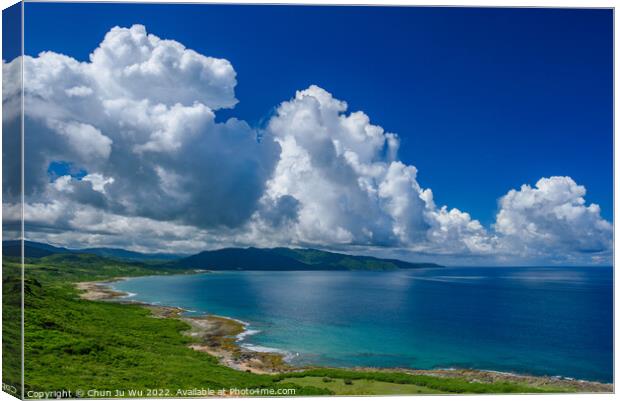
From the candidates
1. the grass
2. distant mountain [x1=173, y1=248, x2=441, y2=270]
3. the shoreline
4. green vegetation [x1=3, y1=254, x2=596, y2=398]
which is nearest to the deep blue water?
the shoreline

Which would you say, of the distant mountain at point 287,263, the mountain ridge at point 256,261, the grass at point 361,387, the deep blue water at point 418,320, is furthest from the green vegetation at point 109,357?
the distant mountain at point 287,263

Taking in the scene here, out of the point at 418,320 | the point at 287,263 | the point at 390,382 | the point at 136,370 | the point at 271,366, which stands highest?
the point at 287,263

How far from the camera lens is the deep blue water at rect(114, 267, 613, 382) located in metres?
12.9

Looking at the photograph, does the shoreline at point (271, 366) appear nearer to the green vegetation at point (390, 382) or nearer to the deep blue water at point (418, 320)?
the green vegetation at point (390, 382)

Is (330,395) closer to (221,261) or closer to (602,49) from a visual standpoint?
(602,49)

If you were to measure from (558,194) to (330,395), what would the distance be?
687 centimetres

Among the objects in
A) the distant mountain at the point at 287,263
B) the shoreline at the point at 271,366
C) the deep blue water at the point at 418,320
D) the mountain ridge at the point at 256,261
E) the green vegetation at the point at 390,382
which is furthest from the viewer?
the distant mountain at the point at 287,263

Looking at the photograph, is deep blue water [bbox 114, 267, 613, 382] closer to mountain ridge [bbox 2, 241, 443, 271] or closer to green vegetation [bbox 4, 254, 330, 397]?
mountain ridge [bbox 2, 241, 443, 271]

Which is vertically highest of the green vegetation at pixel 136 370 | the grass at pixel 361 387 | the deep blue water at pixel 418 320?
the green vegetation at pixel 136 370

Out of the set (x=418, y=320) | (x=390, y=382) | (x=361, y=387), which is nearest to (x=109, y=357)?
(x=361, y=387)

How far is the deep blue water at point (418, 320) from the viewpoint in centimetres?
1285

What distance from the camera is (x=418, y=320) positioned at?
1981 cm

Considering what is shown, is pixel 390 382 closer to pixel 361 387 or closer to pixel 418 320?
pixel 361 387

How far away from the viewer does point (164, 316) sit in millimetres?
17594
